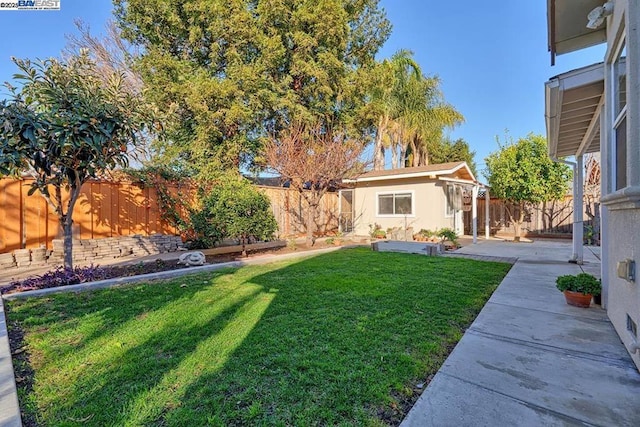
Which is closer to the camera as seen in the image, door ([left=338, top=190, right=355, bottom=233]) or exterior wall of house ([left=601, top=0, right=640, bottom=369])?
exterior wall of house ([left=601, top=0, right=640, bottom=369])

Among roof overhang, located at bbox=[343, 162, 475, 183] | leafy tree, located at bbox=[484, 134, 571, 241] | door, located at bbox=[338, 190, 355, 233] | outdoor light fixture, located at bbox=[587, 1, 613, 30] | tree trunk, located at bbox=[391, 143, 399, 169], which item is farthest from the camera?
tree trunk, located at bbox=[391, 143, 399, 169]

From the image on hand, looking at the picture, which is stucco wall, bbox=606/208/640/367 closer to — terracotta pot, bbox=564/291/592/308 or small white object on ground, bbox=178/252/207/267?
terracotta pot, bbox=564/291/592/308

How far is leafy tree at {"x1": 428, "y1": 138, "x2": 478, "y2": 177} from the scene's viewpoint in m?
22.4

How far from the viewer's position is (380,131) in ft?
60.0

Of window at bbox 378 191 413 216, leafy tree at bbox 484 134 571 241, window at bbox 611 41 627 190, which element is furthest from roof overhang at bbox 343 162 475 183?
window at bbox 611 41 627 190

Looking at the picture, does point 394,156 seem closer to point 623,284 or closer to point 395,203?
point 395,203

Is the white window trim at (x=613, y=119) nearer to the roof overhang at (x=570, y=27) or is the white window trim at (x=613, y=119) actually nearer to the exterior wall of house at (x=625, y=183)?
the exterior wall of house at (x=625, y=183)

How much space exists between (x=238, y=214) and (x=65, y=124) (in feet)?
13.4

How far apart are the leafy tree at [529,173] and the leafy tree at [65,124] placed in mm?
13133

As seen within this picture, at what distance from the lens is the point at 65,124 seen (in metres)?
4.61

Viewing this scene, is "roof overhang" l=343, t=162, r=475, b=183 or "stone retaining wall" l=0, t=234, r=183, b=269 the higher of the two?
"roof overhang" l=343, t=162, r=475, b=183

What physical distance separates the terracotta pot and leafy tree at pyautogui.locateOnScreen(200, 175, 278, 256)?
6.51 m

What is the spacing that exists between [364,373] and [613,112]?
12.4 feet

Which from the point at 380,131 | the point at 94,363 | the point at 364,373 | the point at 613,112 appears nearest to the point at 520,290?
the point at 613,112
